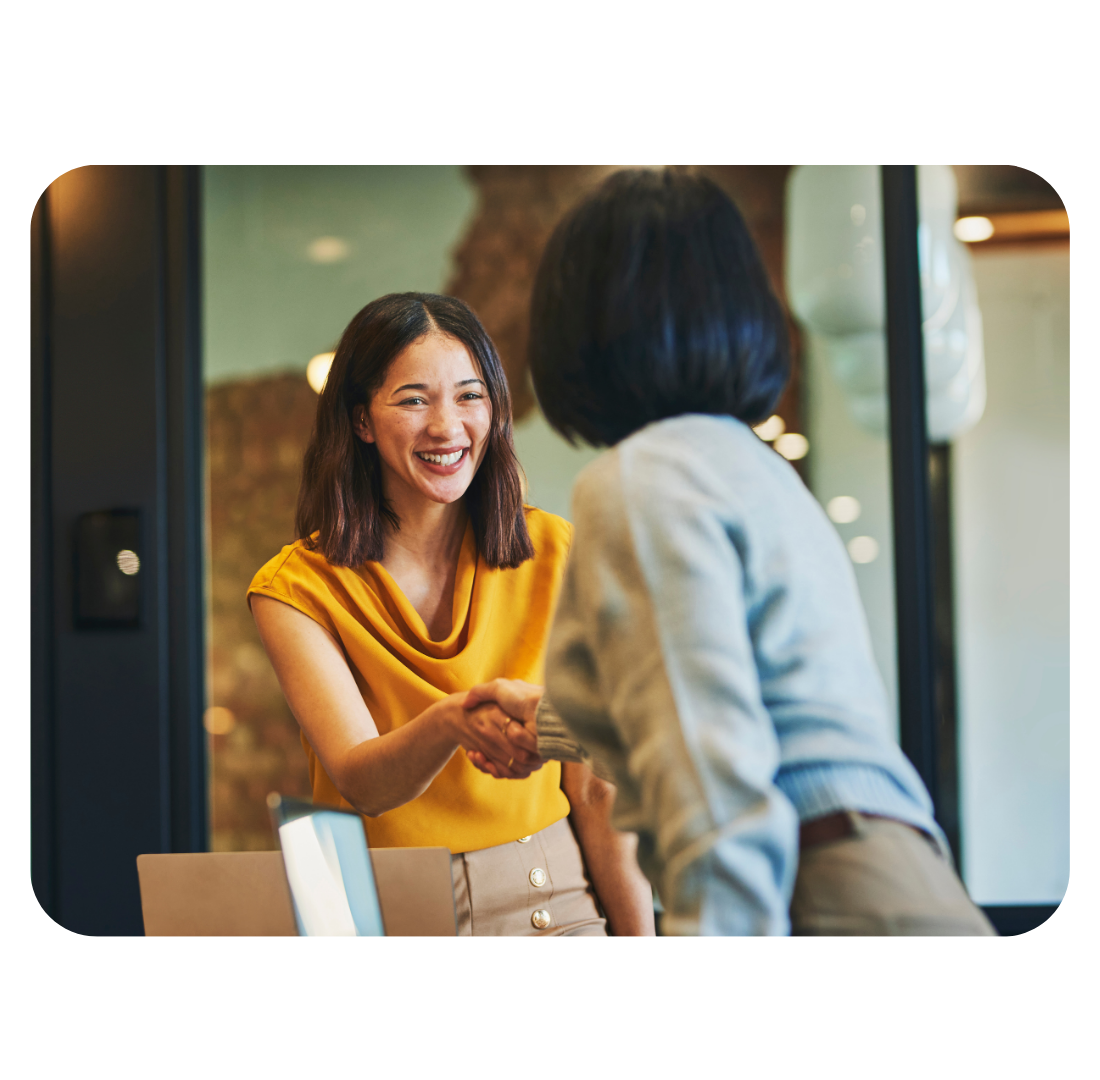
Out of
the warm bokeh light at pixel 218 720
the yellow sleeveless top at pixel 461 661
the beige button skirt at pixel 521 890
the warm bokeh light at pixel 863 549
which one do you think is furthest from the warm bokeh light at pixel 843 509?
the warm bokeh light at pixel 218 720

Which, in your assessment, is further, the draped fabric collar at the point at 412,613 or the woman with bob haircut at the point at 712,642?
the draped fabric collar at the point at 412,613

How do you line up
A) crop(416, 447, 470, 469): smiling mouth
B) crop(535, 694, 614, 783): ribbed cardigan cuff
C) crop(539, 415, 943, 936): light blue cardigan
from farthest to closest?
crop(416, 447, 470, 469): smiling mouth
crop(535, 694, 614, 783): ribbed cardigan cuff
crop(539, 415, 943, 936): light blue cardigan

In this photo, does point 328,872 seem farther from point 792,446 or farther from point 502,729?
point 792,446

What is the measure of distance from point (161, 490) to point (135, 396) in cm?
14

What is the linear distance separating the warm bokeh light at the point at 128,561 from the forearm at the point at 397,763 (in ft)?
1.43

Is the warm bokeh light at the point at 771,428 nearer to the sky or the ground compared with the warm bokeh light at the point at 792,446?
nearer to the sky

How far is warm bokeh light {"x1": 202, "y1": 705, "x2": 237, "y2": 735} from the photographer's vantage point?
1475mm

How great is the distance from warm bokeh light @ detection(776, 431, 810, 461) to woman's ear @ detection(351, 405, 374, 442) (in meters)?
0.56

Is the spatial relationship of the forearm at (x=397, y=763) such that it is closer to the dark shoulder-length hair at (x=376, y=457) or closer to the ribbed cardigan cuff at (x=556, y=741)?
the ribbed cardigan cuff at (x=556, y=741)

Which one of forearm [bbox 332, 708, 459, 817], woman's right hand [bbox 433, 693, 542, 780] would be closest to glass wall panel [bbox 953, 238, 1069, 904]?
woman's right hand [bbox 433, 693, 542, 780]

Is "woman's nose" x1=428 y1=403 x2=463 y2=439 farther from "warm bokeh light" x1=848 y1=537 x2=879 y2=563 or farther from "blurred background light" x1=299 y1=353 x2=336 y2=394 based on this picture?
"warm bokeh light" x1=848 y1=537 x2=879 y2=563

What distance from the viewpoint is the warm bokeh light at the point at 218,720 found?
1.47 metres

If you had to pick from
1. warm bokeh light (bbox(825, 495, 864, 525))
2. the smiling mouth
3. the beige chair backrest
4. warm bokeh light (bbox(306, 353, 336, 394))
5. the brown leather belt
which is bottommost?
the beige chair backrest

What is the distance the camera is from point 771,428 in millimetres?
1353
